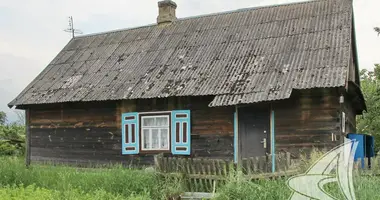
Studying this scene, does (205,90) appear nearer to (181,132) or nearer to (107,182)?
(181,132)

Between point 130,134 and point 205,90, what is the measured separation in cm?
306

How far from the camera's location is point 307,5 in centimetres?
1425

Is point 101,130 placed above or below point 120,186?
above

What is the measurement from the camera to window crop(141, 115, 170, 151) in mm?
13297

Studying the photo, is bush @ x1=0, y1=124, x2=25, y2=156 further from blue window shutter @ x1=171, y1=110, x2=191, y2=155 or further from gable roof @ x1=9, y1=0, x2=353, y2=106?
blue window shutter @ x1=171, y1=110, x2=191, y2=155

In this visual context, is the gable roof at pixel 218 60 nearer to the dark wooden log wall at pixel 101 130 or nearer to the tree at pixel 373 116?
the dark wooden log wall at pixel 101 130

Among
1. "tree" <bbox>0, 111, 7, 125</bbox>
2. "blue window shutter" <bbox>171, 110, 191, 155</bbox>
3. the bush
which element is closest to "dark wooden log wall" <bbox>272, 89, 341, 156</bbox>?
"blue window shutter" <bbox>171, 110, 191, 155</bbox>

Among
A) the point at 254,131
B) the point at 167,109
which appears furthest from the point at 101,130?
the point at 254,131

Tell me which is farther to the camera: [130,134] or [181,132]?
[130,134]

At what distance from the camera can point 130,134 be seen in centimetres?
1386

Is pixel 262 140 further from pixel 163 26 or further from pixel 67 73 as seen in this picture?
pixel 67 73

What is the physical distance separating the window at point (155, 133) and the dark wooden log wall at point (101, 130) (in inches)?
11.4

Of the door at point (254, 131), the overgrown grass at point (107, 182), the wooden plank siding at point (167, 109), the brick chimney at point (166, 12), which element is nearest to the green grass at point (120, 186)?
the overgrown grass at point (107, 182)

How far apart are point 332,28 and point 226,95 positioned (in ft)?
12.2
